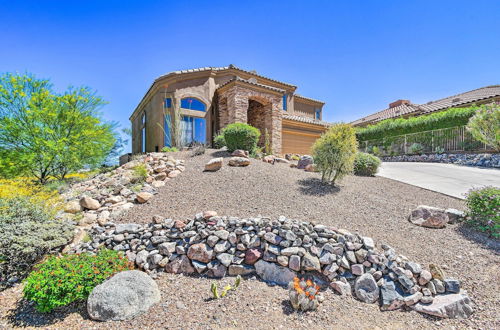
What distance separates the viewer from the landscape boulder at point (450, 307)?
10.2 feet

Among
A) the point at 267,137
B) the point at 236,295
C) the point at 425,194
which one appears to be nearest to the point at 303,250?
the point at 236,295

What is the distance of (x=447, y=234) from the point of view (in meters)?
4.65

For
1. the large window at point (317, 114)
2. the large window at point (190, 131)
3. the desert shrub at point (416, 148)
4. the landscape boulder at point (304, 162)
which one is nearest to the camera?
the landscape boulder at point (304, 162)

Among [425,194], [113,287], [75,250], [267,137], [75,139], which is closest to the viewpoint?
[113,287]

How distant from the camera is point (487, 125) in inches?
440

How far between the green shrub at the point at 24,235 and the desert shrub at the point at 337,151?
6.88 meters

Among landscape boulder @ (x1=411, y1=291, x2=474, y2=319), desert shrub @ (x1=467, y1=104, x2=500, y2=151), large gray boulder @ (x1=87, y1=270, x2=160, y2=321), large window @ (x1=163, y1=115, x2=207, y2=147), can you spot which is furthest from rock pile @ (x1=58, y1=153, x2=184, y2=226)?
desert shrub @ (x1=467, y1=104, x2=500, y2=151)

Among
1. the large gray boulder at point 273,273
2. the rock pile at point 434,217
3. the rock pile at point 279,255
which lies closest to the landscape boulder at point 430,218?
the rock pile at point 434,217

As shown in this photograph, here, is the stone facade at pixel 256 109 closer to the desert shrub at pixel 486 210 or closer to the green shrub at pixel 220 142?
the green shrub at pixel 220 142

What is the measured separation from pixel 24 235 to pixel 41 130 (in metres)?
8.56

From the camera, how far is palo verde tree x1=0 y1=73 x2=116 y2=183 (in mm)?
9905

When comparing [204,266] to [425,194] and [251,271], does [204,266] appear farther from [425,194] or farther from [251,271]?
[425,194]

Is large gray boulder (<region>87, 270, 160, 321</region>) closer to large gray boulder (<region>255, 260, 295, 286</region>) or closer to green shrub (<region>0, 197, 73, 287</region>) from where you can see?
large gray boulder (<region>255, 260, 295, 286</region>)

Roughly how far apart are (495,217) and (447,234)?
110 centimetres
